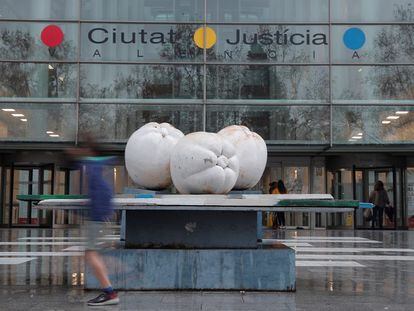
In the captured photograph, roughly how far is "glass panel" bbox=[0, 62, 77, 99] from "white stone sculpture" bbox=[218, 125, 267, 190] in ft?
44.3

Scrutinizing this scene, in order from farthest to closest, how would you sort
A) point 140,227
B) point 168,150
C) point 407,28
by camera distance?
point 407,28, point 168,150, point 140,227

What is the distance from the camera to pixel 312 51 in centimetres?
2192

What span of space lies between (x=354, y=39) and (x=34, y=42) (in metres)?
11.3

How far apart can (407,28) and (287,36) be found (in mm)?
4216

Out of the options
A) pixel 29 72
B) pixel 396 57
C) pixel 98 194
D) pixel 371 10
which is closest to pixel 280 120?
pixel 396 57

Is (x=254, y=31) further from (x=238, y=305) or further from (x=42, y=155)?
(x=238, y=305)

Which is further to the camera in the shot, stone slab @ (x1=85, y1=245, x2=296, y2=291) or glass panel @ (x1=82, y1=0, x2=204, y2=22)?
glass panel @ (x1=82, y1=0, x2=204, y2=22)

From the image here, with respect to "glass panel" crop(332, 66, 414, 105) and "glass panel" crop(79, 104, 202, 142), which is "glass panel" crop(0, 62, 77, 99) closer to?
"glass panel" crop(79, 104, 202, 142)

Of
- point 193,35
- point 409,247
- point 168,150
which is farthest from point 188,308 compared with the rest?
point 193,35

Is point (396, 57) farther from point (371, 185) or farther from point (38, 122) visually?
point (38, 122)

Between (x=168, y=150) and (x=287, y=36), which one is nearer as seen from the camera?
(x=168, y=150)

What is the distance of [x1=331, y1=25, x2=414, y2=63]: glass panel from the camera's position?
21828mm

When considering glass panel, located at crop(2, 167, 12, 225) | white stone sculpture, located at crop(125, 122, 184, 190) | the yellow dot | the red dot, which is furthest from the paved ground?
the yellow dot

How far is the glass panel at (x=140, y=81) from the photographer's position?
21578mm
